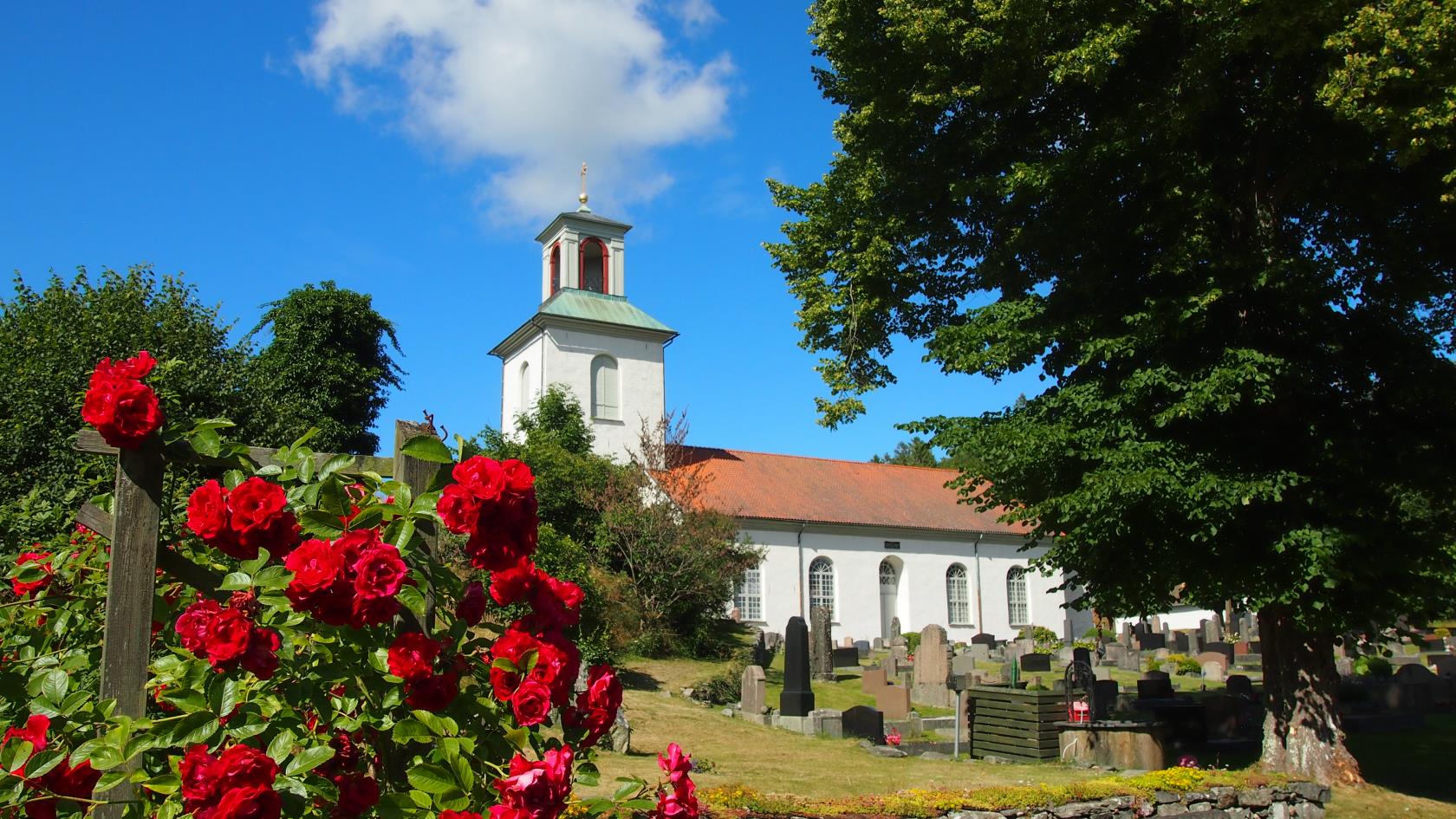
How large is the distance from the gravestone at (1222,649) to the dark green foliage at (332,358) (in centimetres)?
2404

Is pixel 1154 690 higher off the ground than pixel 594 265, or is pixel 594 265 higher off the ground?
pixel 594 265

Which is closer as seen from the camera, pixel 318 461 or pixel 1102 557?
pixel 318 461

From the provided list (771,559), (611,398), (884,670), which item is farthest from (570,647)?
(611,398)

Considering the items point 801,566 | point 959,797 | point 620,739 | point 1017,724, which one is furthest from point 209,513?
point 801,566

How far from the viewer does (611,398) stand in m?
38.4

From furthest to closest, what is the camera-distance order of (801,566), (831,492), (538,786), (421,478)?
(831,492), (801,566), (421,478), (538,786)

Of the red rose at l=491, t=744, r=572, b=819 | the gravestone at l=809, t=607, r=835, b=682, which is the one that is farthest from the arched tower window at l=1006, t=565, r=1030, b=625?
the red rose at l=491, t=744, r=572, b=819

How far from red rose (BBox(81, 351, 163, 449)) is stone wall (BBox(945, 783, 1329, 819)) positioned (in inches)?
271

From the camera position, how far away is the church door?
126ft

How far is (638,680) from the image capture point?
22188 mm

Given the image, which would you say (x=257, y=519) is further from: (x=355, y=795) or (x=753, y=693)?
(x=753, y=693)

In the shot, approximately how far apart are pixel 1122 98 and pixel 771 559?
25.1m

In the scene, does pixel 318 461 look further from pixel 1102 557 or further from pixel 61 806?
pixel 1102 557

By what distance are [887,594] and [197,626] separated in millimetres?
37151
